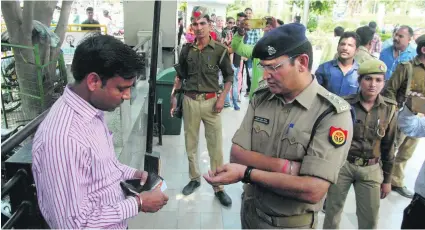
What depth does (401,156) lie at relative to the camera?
13.6ft

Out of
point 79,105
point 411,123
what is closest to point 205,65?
point 411,123

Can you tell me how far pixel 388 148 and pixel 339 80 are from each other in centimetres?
96

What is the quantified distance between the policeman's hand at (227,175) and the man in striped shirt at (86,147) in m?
0.34

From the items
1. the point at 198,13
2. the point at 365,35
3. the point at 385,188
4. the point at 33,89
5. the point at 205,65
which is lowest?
the point at 385,188

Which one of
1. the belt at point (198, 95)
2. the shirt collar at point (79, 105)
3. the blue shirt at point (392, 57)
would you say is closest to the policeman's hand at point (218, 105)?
the belt at point (198, 95)

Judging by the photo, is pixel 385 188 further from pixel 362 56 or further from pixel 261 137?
pixel 362 56

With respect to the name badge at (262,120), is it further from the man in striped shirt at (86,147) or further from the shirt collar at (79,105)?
the shirt collar at (79,105)

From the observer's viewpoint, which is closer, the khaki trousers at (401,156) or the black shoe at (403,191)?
the black shoe at (403,191)

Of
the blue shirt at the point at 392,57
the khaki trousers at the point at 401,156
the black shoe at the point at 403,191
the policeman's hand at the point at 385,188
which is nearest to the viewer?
the policeman's hand at the point at 385,188

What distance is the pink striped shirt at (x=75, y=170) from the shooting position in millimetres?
1263

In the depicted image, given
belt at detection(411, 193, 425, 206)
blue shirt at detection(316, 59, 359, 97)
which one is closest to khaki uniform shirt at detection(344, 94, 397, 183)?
belt at detection(411, 193, 425, 206)

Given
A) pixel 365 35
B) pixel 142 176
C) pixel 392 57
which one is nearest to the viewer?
pixel 142 176

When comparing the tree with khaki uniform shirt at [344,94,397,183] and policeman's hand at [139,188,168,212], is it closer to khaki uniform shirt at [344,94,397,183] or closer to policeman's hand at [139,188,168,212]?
policeman's hand at [139,188,168,212]

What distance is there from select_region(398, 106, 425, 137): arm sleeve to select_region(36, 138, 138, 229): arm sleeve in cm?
211
